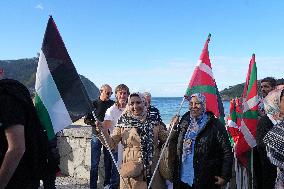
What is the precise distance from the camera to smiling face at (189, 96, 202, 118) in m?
4.43

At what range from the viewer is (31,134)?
8.87 ft

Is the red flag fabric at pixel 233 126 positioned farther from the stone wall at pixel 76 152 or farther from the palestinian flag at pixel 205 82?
the stone wall at pixel 76 152

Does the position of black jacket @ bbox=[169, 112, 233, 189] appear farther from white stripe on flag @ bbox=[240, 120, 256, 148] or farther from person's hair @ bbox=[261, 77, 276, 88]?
person's hair @ bbox=[261, 77, 276, 88]

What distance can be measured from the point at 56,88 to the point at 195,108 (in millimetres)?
1584

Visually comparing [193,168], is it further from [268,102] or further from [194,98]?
[268,102]

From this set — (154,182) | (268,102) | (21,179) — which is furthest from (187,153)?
(21,179)

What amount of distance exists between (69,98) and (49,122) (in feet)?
1.18

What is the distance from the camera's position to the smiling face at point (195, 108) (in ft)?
14.5

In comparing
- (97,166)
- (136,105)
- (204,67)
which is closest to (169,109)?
(97,166)

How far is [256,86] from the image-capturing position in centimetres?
529

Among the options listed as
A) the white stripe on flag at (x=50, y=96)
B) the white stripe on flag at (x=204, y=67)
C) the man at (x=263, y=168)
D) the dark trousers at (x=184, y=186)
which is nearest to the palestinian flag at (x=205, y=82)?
the white stripe on flag at (x=204, y=67)

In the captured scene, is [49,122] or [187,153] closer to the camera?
[49,122]

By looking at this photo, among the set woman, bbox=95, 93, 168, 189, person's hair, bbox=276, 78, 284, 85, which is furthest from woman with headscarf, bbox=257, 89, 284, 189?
person's hair, bbox=276, 78, 284, 85

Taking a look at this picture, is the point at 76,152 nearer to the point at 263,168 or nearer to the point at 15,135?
the point at 263,168
